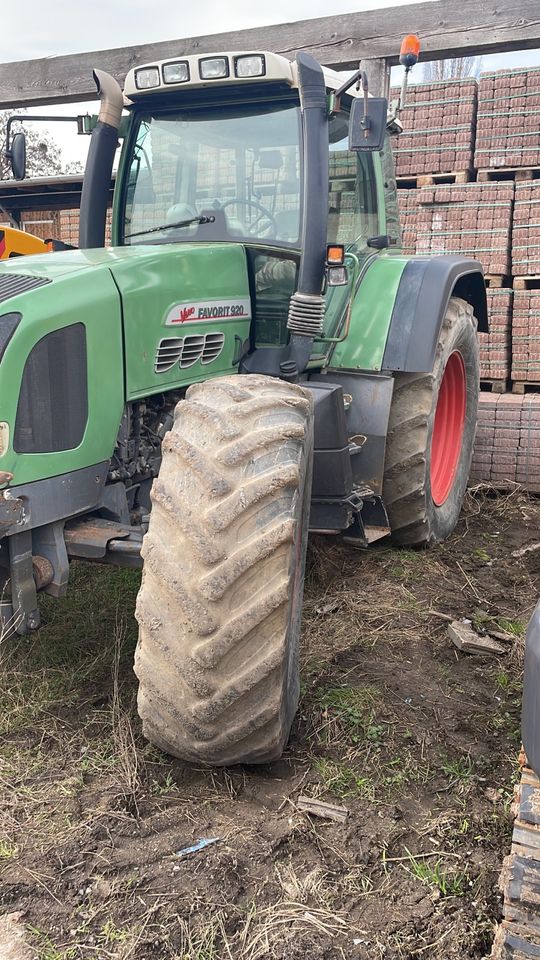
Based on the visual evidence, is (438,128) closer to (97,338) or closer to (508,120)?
(508,120)

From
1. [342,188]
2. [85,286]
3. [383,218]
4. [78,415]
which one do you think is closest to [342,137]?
[342,188]

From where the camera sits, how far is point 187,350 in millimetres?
3438

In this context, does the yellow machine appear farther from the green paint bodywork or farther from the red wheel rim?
the red wheel rim

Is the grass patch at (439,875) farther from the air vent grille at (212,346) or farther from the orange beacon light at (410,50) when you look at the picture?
the orange beacon light at (410,50)

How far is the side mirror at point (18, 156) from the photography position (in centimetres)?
423

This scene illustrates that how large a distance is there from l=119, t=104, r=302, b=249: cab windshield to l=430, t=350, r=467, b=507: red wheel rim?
1795 mm

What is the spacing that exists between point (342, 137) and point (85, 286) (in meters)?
1.90

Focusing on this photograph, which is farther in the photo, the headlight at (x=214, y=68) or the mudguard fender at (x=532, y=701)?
the headlight at (x=214, y=68)

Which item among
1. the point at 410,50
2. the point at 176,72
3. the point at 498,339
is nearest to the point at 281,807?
the point at 176,72

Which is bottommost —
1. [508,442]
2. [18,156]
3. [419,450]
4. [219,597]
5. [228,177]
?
[508,442]

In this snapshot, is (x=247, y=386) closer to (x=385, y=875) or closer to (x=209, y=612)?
(x=209, y=612)

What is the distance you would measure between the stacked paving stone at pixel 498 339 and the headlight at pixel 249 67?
3.36m

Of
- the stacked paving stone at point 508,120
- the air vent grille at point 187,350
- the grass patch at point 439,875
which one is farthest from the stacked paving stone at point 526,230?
the grass patch at point 439,875

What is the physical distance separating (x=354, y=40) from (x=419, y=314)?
268cm
